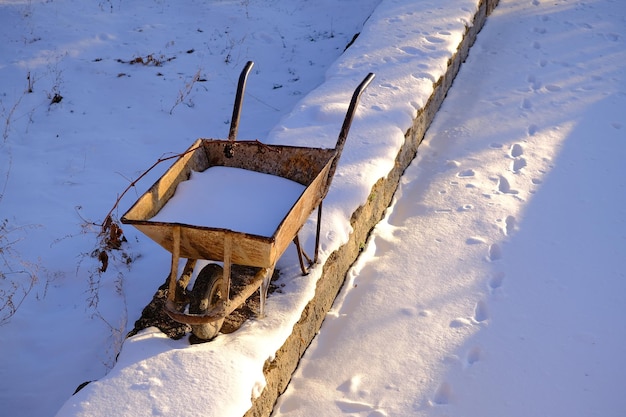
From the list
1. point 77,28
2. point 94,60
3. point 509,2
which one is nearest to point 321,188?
point 94,60

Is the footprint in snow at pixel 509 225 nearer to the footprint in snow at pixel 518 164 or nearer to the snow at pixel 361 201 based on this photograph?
the snow at pixel 361 201

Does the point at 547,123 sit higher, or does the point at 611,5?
the point at 611,5

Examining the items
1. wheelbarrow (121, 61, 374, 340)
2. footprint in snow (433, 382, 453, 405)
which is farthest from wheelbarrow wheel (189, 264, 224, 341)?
footprint in snow (433, 382, 453, 405)

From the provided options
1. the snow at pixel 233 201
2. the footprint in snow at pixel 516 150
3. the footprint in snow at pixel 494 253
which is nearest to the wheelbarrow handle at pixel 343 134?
the snow at pixel 233 201

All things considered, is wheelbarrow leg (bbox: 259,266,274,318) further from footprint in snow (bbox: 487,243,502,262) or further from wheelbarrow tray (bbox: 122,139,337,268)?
footprint in snow (bbox: 487,243,502,262)

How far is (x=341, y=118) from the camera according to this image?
5945 mm

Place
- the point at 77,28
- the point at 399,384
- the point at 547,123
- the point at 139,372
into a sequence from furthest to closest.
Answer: the point at 77,28 → the point at 547,123 → the point at 399,384 → the point at 139,372

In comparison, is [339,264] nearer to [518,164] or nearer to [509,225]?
→ [509,225]

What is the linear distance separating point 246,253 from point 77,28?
20.7 feet

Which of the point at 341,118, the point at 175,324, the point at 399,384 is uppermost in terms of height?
the point at 341,118

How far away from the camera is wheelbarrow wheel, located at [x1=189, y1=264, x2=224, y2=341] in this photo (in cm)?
368

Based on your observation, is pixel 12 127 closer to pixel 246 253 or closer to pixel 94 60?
pixel 94 60

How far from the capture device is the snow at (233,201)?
3.66m

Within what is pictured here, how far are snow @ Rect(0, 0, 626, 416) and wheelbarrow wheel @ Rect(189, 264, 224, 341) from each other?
11 centimetres
